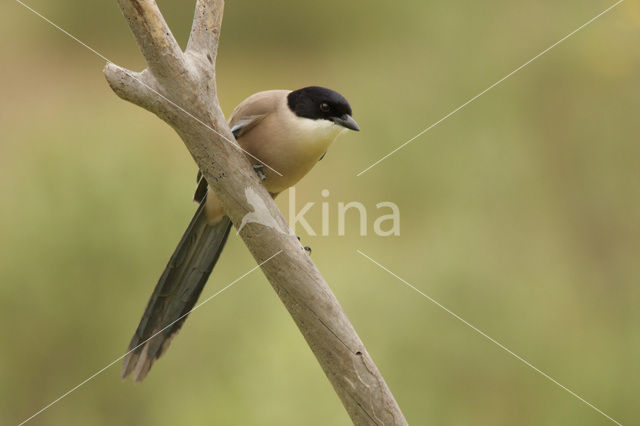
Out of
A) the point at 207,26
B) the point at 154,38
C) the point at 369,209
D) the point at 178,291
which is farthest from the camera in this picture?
the point at 369,209

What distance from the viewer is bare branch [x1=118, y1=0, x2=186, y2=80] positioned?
1114 millimetres

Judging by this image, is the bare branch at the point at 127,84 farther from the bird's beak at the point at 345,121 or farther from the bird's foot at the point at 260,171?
the bird's beak at the point at 345,121

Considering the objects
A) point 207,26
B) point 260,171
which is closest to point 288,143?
point 260,171

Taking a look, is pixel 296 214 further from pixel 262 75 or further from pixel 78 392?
pixel 78 392

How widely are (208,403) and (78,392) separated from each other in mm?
460

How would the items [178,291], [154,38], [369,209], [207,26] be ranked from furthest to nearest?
[369,209], [178,291], [207,26], [154,38]

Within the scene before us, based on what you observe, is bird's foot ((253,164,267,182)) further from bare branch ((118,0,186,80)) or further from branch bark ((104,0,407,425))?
bare branch ((118,0,186,80))

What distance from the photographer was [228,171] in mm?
1230

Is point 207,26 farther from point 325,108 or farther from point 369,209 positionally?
point 369,209

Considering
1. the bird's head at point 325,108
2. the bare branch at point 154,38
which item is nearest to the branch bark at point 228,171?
the bare branch at point 154,38

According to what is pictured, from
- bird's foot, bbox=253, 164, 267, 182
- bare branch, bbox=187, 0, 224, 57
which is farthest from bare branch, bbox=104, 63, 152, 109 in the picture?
bird's foot, bbox=253, 164, 267, 182

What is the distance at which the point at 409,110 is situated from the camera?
2.68 meters

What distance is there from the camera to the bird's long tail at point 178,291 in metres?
1.48

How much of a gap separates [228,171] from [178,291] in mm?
380
